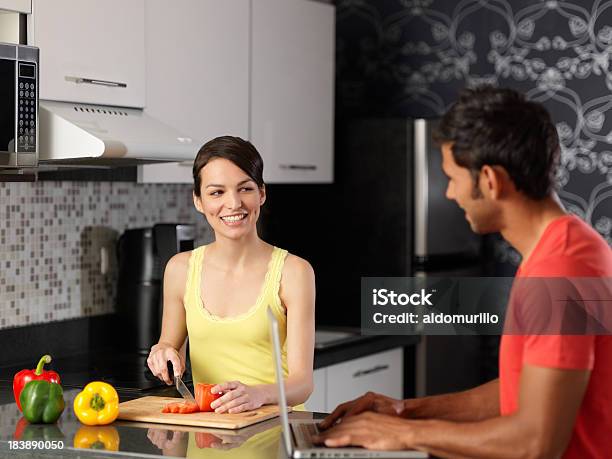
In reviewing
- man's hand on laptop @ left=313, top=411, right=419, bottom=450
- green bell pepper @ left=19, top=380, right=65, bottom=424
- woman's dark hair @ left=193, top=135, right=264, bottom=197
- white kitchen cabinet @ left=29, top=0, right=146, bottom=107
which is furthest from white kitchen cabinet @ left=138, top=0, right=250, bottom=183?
man's hand on laptop @ left=313, top=411, right=419, bottom=450

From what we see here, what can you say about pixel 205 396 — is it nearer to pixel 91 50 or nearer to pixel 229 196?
pixel 229 196

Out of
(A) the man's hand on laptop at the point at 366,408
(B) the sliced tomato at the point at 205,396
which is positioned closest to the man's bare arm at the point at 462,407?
(A) the man's hand on laptop at the point at 366,408

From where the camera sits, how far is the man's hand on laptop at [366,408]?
6.22ft

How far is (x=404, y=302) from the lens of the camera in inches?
168

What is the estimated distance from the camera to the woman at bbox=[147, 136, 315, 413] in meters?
2.45

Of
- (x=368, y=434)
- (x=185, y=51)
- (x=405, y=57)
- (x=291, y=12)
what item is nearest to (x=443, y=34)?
(x=405, y=57)

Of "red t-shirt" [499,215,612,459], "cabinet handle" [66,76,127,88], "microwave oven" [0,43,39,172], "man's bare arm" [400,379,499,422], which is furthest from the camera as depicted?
"cabinet handle" [66,76,127,88]

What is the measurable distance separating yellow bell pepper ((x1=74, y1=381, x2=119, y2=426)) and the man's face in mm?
948

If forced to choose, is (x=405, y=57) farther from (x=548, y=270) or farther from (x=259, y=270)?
(x=548, y=270)

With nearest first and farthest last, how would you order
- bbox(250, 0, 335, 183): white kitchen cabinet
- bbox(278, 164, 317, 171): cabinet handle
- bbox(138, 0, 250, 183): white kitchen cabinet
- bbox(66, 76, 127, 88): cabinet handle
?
bbox(66, 76, 127, 88): cabinet handle, bbox(138, 0, 250, 183): white kitchen cabinet, bbox(250, 0, 335, 183): white kitchen cabinet, bbox(278, 164, 317, 171): cabinet handle

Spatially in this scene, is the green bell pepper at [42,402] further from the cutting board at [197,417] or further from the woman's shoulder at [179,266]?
the woman's shoulder at [179,266]

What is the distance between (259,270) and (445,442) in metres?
1.01

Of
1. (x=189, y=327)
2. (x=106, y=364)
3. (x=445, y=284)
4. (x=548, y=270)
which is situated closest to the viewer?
(x=548, y=270)

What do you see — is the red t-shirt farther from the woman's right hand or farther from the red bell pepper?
the red bell pepper
